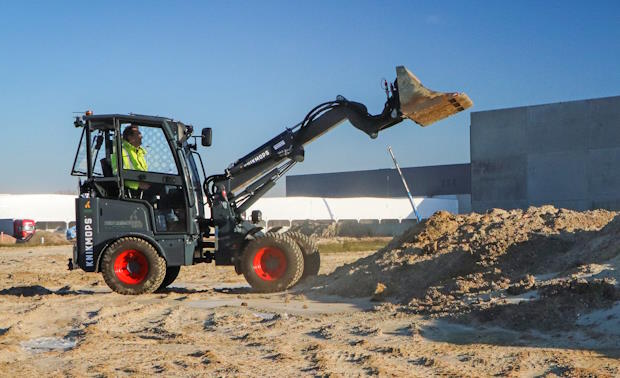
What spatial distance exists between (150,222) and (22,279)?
233 inches

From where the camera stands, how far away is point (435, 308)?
880 centimetres

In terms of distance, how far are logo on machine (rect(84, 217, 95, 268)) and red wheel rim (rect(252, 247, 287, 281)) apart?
2.51 meters

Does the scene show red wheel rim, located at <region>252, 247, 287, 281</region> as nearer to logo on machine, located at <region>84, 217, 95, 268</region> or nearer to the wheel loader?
the wheel loader

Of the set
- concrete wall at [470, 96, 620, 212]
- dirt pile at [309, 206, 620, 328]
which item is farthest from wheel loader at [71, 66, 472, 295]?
concrete wall at [470, 96, 620, 212]

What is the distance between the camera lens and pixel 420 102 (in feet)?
35.7

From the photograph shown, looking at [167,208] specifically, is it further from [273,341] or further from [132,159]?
[273,341]

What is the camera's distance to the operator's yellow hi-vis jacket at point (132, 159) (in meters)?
11.2

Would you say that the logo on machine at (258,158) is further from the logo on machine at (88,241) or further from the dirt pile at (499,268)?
the logo on machine at (88,241)

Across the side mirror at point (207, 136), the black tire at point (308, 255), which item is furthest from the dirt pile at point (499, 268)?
the side mirror at point (207, 136)

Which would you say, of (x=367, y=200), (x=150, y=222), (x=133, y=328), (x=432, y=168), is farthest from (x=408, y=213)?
(x=133, y=328)

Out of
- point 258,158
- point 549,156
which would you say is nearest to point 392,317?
point 258,158

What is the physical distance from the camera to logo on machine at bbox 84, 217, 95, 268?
1112cm

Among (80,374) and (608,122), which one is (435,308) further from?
(608,122)

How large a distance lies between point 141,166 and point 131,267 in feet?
5.21
